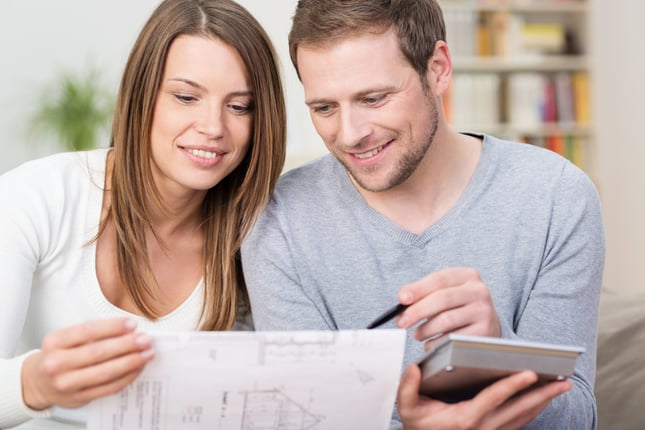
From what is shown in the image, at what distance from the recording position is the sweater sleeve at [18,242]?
4.92 feet

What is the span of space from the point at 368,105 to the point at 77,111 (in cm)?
287

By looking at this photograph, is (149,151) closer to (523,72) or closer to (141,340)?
(141,340)

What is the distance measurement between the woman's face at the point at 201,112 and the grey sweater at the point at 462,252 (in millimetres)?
157

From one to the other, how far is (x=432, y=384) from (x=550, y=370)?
170mm

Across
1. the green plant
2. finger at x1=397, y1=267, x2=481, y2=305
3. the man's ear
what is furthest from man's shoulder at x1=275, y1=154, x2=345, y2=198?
the green plant

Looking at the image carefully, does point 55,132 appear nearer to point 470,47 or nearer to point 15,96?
point 15,96

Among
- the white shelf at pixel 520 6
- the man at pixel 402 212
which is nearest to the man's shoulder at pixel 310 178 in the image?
the man at pixel 402 212

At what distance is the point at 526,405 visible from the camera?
116 cm

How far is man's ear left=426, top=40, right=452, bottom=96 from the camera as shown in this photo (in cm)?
167

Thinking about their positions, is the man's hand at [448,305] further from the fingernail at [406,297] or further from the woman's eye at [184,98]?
the woman's eye at [184,98]

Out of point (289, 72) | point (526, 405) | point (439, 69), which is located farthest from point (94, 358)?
point (289, 72)

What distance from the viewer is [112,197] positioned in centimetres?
176

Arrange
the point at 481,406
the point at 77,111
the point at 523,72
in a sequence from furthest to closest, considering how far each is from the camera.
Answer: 1. the point at 523,72
2. the point at 77,111
3. the point at 481,406

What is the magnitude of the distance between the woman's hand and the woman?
492 mm
